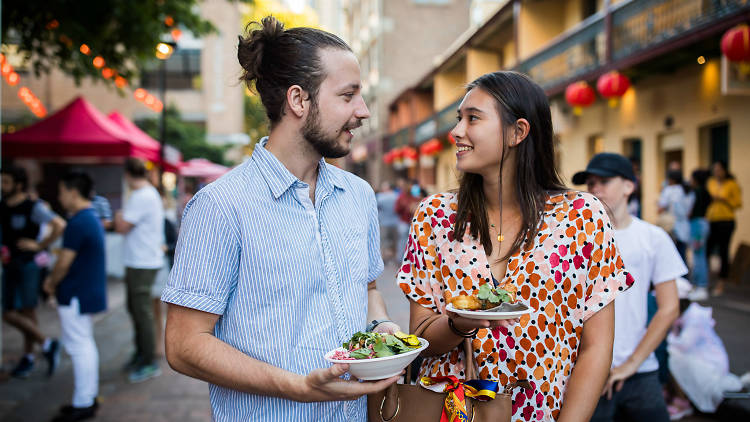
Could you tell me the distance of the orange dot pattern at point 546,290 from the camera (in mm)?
2064

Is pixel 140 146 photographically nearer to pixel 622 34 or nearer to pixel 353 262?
pixel 353 262

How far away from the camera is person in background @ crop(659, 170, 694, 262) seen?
33.0 feet

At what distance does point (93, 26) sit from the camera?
27.5 ft

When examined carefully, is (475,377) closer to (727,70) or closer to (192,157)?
(727,70)

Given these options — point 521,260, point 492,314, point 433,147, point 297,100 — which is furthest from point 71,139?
point 433,147

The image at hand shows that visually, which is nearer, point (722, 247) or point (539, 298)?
point (539, 298)

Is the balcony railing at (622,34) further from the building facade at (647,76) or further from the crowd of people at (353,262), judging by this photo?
the crowd of people at (353,262)

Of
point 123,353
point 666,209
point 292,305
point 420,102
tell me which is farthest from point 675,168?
point 420,102

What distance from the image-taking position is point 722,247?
1050 centimetres

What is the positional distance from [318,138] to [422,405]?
93cm

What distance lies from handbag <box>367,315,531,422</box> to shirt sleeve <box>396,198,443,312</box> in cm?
41

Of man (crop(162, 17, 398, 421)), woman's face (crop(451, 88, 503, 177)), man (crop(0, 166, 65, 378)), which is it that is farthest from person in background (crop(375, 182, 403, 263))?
man (crop(162, 17, 398, 421))

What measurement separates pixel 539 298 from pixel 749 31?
7680mm

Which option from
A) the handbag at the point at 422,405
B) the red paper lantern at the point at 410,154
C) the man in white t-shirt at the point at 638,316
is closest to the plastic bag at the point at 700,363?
the man in white t-shirt at the point at 638,316
